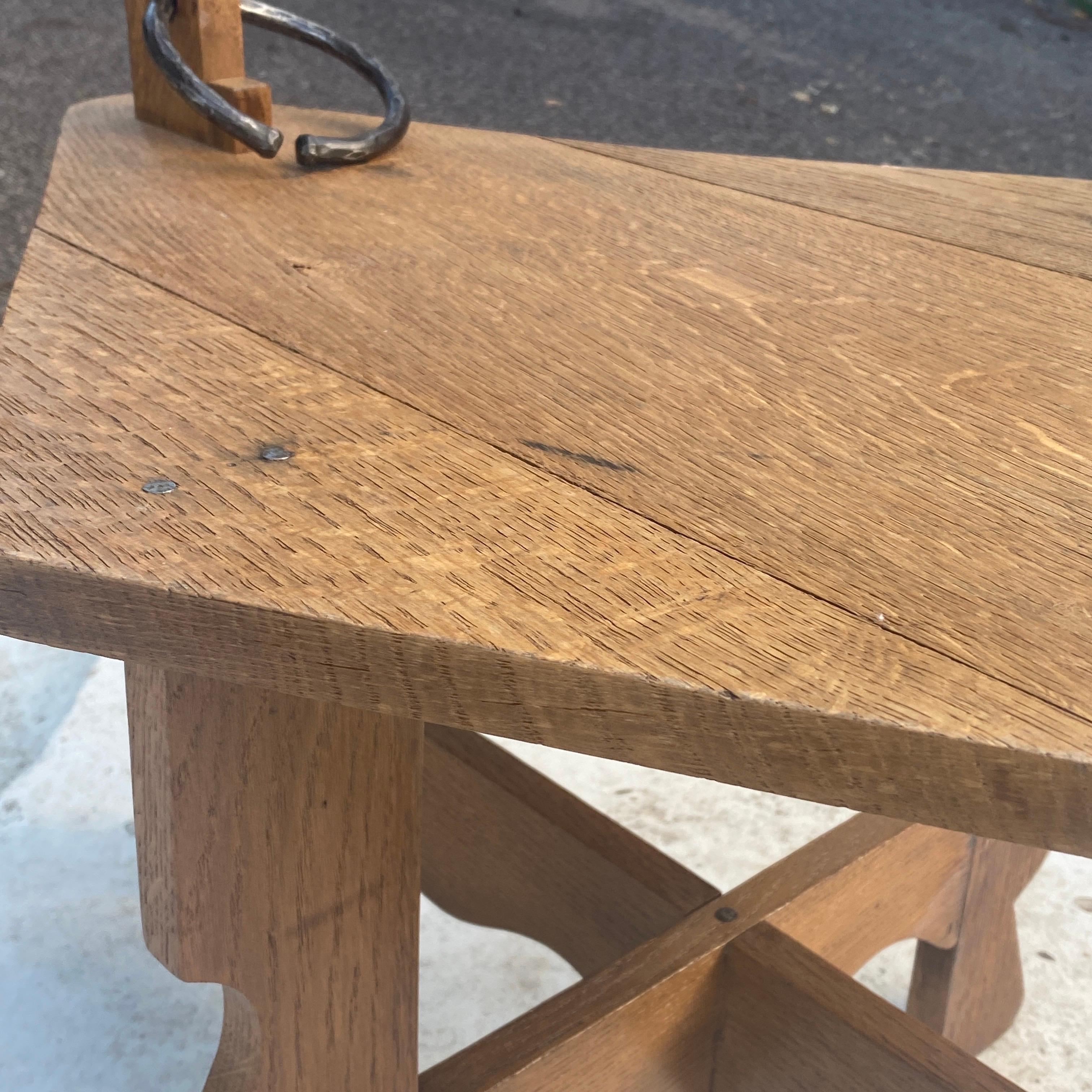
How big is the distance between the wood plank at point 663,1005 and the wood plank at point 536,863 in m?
0.06

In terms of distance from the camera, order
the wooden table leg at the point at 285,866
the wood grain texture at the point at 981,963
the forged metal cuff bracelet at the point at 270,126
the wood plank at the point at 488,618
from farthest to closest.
→ the wood grain texture at the point at 981,963 → the forged metal cuff bracelet at the point at 270,126 → the wooden table leg at the point at 285,866 → the wood plank at the point at 488,618

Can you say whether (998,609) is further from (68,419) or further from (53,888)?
(53,888)

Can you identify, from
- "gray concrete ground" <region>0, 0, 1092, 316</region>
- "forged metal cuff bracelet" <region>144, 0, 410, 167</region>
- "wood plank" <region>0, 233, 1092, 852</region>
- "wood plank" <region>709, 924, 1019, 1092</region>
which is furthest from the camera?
"gray concrete ground" <region>0, 0, 1092, 316</region>

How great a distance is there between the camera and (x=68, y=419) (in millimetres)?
527

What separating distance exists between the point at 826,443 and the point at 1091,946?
107cm

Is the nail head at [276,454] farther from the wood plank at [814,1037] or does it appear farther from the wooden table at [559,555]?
the wood plank at [814,1037]

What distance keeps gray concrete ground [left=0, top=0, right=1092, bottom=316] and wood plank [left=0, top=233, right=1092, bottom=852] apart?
90.7 inches

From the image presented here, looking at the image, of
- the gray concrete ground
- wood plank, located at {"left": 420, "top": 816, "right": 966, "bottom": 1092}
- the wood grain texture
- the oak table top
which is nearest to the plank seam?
the oak table top

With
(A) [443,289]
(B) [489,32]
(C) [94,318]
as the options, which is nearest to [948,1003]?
(A) [443,289]

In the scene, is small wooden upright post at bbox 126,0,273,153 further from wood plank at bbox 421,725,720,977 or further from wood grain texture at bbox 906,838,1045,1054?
wood grain texture at bbox 906,838,1045,1054

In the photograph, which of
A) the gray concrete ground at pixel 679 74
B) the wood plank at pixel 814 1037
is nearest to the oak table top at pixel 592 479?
the wood plank at pixel 814 1037

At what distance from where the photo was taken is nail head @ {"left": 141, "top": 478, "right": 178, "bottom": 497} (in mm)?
474

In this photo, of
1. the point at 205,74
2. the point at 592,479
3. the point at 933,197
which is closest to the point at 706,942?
the point at 592,479

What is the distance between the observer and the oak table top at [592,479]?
394 millimetres
